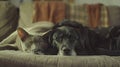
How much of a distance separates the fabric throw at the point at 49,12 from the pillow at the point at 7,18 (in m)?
0.26

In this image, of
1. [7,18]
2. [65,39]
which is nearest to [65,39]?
[65,39]

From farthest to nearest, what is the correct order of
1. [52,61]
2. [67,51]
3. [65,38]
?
[65,38], [67,51], [52,61]

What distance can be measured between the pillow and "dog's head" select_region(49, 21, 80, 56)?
82 cm

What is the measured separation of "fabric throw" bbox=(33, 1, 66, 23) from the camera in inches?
108

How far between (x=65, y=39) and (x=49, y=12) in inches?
34.8

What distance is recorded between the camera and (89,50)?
1.98 metres

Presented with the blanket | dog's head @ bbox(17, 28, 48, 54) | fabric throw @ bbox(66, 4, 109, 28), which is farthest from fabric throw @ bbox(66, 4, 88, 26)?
the blanket

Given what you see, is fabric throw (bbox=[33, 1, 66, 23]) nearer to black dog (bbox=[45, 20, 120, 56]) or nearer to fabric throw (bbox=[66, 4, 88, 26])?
fabric throw (bbox=[66, 4, 88, 26])

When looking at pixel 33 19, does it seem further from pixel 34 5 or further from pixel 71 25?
pixel 71 25

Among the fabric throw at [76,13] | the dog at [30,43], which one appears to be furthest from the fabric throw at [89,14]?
the dog at [30,43]

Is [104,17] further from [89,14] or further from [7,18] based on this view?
[7,18]

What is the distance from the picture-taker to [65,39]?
1.96 meters

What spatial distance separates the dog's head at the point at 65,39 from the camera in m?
1.86

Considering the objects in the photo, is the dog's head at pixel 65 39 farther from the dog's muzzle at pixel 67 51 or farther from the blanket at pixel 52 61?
the blanket at pixel 52 61
